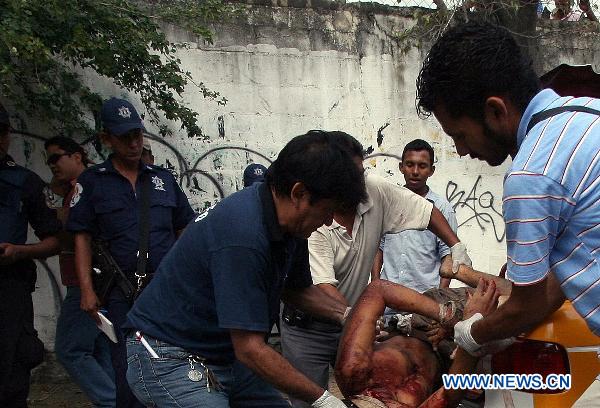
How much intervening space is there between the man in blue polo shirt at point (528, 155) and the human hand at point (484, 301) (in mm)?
446

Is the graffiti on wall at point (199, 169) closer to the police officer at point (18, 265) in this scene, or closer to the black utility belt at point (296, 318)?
the police officer at point (18, 265)

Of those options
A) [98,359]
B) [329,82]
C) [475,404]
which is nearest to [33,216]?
[98,359]

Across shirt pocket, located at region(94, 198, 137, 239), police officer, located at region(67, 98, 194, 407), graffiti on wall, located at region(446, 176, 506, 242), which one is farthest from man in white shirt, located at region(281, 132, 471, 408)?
graffiti on wall, located at region(446, 176, 506, 242)

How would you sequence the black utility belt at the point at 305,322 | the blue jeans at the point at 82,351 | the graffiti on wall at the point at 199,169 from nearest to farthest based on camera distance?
1. the black utility belt at the point at 305,322
2. the blue jeans at the point at 82,351
3. the graffiti on wall at the point at 199,169

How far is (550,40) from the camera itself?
750cm

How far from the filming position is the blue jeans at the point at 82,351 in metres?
4.29

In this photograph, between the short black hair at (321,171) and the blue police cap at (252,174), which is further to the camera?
the blue police cap at (252,174)

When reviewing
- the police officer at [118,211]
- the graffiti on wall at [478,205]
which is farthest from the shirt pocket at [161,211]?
the graffiti on wall at [478,205]

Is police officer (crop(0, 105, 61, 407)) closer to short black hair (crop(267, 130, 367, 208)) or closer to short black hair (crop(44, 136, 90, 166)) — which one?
short black hair (crop(44, 136, 90, 166))

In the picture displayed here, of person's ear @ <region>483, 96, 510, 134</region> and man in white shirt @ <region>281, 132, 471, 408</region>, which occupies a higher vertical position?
person's ear @ <region>483, 96, 510, 134</region>

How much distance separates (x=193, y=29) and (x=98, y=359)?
102 inches

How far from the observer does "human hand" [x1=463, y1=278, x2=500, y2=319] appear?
2.56 metres

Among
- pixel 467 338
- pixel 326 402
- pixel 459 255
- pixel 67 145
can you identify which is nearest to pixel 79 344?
pixel 67 145

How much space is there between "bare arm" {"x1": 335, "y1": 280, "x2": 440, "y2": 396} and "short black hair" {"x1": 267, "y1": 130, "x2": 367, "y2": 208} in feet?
2.23
